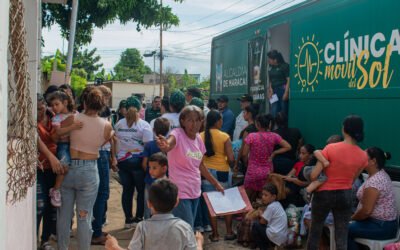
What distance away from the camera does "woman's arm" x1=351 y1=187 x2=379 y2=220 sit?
4438 mm

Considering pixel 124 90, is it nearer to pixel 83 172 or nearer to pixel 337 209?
pixel 83 172

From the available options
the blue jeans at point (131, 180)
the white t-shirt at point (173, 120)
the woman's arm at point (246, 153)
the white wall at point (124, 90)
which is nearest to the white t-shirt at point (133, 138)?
the blue jeans at point (131, 180)

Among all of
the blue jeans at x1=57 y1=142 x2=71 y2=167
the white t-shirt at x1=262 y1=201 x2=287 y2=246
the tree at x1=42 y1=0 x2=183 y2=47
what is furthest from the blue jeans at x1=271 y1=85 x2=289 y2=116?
the tree at x1=42 y1=0 x2=183 y2=47

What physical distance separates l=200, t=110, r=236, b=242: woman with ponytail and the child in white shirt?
54 cm

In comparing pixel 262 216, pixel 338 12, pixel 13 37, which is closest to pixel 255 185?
pixel 262 216

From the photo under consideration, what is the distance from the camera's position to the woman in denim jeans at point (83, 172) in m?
4.12

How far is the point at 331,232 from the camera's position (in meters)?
4.75

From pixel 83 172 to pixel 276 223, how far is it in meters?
2.50

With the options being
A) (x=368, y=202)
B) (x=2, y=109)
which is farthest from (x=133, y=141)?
(x=2, y=109)

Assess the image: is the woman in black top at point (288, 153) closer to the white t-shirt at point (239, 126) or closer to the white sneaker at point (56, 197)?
the white t-shirt at point (239, 126)

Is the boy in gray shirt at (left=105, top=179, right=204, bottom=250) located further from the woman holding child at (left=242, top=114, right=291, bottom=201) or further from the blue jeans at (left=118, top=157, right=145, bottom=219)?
the woman holding child at (left=242, top=114, right=291, bottom=201)

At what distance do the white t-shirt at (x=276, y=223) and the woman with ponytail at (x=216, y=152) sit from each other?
27.2 inches

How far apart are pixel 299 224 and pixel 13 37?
432 centimetres

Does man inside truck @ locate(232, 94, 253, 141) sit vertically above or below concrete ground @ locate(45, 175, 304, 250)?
above
